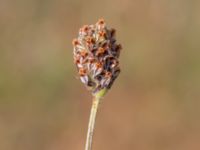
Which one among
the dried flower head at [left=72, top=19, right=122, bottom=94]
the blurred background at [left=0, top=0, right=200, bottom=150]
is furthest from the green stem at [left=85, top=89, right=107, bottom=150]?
the blurred background at [left=0, top=0, right=200, bottom=150]

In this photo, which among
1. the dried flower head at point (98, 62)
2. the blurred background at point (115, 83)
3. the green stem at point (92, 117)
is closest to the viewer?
the green stem at point (92, 117)

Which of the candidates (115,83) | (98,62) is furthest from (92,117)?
(115,83)

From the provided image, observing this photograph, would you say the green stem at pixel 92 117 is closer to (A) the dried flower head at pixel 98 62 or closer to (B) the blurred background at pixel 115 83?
(A) the dried flower head at pixel 98 62

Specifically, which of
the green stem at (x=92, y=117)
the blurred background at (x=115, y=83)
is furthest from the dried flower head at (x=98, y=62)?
the blurred background at (x=115, y=83)

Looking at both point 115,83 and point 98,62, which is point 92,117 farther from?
point 115,83

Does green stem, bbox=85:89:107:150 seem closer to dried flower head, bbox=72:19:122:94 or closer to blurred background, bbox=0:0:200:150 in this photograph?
dried flower head, bbox=72:19:122:94
